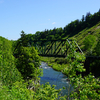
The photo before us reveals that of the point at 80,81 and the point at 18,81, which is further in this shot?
the point at 18,81

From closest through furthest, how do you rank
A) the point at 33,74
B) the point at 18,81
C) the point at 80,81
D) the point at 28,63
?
the point at 80,81 → the point at 18,81 → the point at 33,74 → the point at 28,63

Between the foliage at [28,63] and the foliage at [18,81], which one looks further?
the foliage at [28,63]

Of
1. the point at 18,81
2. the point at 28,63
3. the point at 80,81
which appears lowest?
the point at 18,81

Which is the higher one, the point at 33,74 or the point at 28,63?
the point at 28,63

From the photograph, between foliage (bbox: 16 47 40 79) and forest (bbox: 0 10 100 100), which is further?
foliage (bbox: 16 47 40 79)

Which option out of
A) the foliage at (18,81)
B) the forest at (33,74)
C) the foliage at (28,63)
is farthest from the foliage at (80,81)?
the foliage at (28,63)

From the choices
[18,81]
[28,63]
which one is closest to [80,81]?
[18,81]

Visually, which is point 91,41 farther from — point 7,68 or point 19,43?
point 7,68

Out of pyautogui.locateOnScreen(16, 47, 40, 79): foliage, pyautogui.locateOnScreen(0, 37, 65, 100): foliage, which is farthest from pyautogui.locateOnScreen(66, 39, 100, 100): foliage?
pyautogui.locateOnScreen(16, 47, 40, 79): foliage

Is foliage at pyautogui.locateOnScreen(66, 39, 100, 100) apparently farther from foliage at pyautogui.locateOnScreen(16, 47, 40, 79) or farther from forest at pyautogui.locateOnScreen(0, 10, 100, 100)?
foliage at pyautogui.locateOnScreen(16, 47, 40, 79)

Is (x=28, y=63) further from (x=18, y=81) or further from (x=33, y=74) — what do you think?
(x=18, y=81)

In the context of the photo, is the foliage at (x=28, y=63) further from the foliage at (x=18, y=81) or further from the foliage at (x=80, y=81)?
the foliage at (x=80, y=81)

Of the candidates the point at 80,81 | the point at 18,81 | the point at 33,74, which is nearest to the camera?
the point at 80,81

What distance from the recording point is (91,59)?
4422 cm
